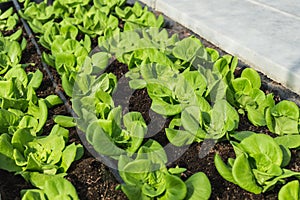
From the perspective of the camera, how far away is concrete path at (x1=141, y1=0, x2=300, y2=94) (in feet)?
6.31

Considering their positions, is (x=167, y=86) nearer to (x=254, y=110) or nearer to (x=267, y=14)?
(x=254, y=110)

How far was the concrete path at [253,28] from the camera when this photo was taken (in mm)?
1923

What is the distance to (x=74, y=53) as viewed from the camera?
2.02 meters

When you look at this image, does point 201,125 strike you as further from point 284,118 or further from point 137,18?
point 137,18

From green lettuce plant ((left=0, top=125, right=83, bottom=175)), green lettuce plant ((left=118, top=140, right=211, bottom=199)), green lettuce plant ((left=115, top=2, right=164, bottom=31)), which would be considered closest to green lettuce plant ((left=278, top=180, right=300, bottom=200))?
green lettuce plant ((left=118, top=140, right=211, bottom=199))

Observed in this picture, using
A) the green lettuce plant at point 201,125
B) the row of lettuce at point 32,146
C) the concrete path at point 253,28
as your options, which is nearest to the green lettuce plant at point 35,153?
the row of lettuce at point 32,146

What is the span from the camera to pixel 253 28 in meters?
2.23

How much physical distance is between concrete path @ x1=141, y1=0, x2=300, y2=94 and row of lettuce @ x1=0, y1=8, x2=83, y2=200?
36.0 inches

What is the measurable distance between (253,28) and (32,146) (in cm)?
130

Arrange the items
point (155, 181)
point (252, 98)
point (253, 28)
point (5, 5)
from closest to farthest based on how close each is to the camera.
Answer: point (155, 181) < point (252, 98) < point (253, 28) < point (5, 5)

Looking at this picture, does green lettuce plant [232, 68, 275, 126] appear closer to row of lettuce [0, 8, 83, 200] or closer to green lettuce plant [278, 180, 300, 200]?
green lettuce plant [278, 180, 300, 200]

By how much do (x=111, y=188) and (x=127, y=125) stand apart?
235 millimetres

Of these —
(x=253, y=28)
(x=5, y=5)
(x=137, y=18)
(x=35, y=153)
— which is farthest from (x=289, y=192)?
(x=5, y=5)

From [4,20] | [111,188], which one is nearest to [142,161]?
[111,188]
